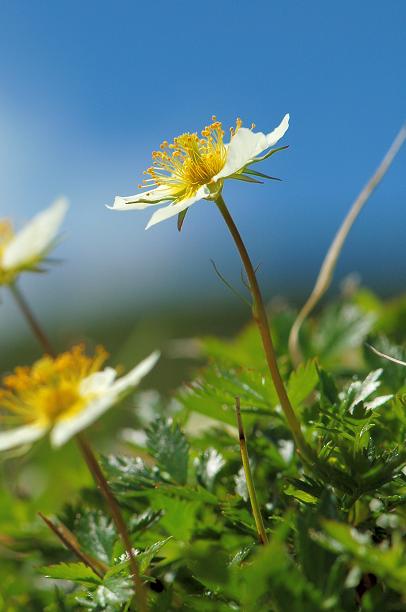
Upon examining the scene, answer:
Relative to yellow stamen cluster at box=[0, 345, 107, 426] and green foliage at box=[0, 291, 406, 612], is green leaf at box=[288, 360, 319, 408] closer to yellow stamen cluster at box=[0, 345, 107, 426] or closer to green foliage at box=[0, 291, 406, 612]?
green foliage at box=[0, 291, 406, 612]

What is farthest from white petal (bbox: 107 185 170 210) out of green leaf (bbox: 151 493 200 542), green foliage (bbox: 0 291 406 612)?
green leaf (bbox: 151 493 200 542)

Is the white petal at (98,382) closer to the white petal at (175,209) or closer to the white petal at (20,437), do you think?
the white petal at (20,437)

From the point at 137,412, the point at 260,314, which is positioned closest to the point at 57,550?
the point at 137,412

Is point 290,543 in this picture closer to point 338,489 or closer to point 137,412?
point 338,489

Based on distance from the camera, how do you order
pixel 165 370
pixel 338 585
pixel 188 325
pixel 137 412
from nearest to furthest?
pixel 338 585, pixel 137 412, pixel 165 370, pixel 188 325

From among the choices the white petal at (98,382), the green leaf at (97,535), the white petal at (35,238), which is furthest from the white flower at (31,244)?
the green leaf at (97,535)

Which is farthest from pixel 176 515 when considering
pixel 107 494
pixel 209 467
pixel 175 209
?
pixel 175 209

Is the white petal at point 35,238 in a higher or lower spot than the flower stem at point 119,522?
higher
